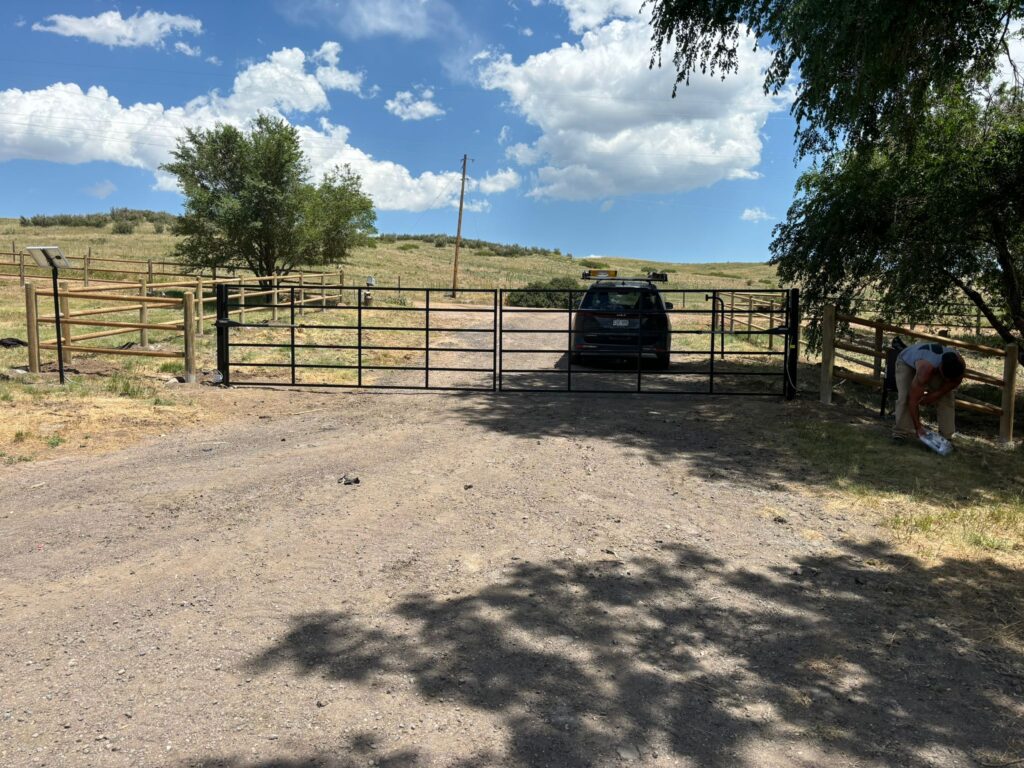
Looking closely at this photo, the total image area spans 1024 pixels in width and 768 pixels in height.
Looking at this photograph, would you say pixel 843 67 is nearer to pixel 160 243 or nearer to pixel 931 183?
pixel 931 183

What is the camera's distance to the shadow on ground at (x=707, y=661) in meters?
3.08

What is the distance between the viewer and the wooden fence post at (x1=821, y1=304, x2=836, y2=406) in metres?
10.6

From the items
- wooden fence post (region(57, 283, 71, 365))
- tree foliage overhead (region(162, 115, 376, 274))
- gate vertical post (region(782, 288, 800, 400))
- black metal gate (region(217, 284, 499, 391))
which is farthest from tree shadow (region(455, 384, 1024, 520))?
tree foliage overhead (region(162, 115, 376, 274))

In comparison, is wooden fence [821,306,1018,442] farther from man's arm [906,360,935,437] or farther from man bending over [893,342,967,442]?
man's arm [906,360,935,437]

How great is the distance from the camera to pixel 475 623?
13.0ft

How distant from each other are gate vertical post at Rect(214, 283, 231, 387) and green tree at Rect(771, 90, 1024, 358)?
30.8 ft

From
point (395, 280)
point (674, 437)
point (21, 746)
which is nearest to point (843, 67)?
point (674, 437)

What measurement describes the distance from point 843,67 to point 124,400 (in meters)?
9.91

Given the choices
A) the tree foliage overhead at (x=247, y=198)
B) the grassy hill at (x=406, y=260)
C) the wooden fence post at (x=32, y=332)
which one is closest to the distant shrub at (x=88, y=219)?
the grassy hill at (x=406, y=260)

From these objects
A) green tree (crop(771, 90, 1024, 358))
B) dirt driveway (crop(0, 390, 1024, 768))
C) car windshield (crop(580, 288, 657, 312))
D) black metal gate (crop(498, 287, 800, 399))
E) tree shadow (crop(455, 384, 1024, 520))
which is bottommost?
dirt driveway (crop(0, 390, 1024, 768))

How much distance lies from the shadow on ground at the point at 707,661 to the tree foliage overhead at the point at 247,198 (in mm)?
27132

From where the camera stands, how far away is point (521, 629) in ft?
12.8

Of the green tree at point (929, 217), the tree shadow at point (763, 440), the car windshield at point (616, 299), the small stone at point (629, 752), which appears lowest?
the small stone at point (629, 752)

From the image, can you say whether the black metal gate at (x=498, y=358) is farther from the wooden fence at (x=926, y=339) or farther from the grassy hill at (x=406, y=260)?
the grassy hill at (x=406, y=260)
